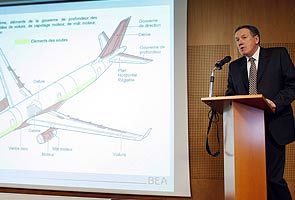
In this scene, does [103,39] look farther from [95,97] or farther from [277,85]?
[277,85]

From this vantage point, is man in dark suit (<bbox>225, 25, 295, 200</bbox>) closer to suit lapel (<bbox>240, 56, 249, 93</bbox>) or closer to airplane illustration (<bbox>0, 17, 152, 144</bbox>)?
suit lapel (<bbox>240, 56, 249, 93</bbox>)

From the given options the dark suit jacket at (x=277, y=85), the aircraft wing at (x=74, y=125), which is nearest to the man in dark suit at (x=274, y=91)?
the dark suit jacket at (x=277, y=85)

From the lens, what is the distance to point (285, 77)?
6.50ft

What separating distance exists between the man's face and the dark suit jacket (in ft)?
0.24

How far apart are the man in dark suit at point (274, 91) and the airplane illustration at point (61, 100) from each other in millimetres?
889

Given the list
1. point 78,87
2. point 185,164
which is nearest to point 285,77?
point 185,164

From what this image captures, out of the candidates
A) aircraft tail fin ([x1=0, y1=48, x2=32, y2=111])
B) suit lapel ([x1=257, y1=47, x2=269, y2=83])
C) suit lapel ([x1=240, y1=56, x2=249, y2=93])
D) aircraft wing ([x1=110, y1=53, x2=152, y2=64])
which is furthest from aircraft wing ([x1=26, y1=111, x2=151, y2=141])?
suit lapel ([x1=257, y1=47, x2=269, y2=83])

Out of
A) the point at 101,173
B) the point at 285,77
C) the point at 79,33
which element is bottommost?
the point at 101,173

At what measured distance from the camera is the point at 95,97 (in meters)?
2.72

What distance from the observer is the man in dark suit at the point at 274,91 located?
1.86m

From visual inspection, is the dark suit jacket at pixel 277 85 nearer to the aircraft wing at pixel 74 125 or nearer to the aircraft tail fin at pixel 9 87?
the aircraft wing at pixel 74 125

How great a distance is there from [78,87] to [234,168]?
1686 millimetres

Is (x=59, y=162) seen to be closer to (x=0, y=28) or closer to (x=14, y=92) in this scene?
(x=14, y=92)

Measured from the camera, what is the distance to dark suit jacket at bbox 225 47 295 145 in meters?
1.89
